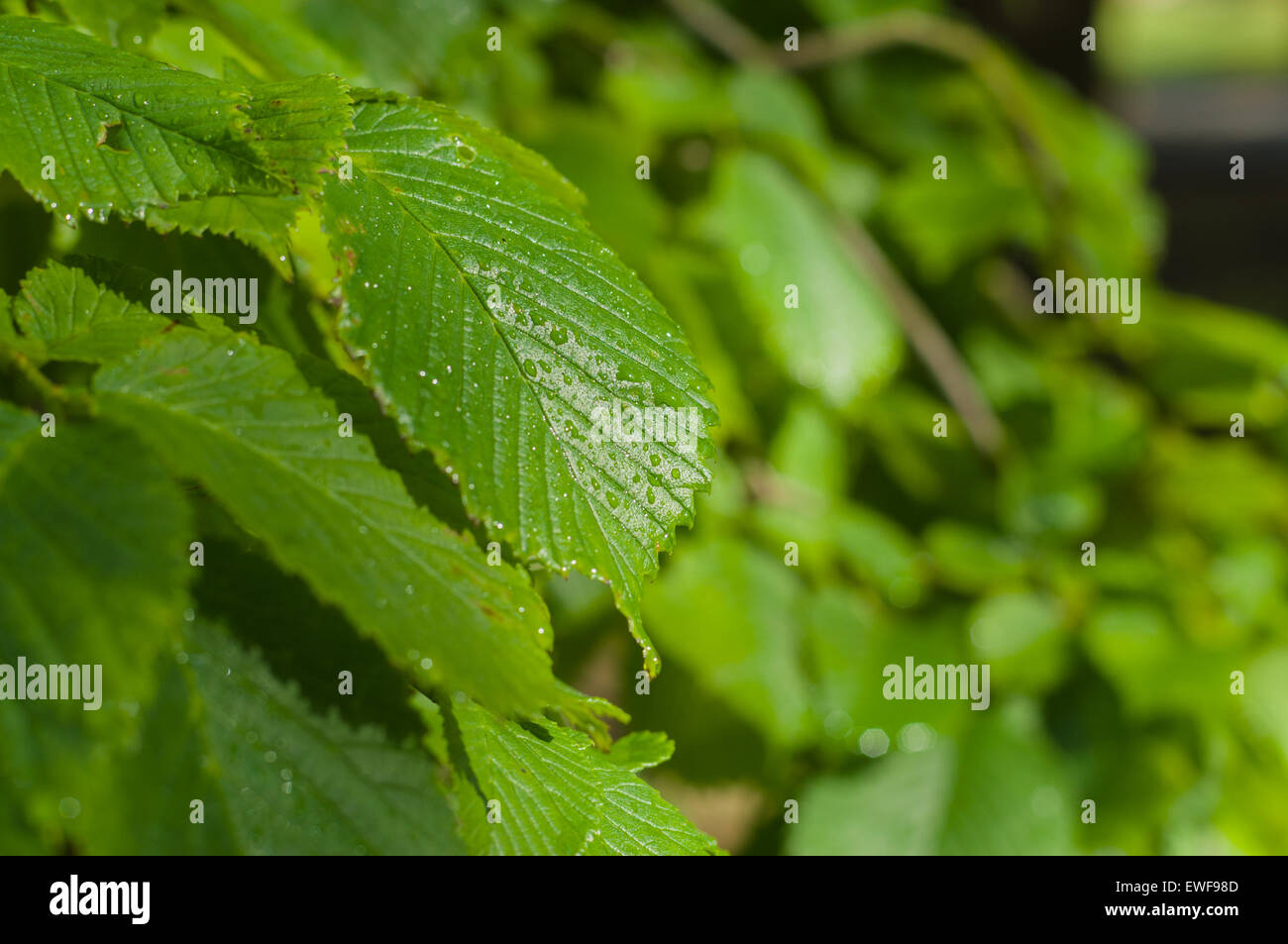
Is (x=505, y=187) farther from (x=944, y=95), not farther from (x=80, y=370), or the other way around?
(x=944, y=95)

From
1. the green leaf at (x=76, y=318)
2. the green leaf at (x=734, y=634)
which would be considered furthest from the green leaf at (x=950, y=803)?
the green leaf at (x=76, y=318)

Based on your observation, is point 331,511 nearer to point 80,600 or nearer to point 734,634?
point 80,600

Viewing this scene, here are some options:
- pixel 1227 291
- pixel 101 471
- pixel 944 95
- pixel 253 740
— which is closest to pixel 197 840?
pixel 253 740

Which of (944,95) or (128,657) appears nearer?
(128,657)
